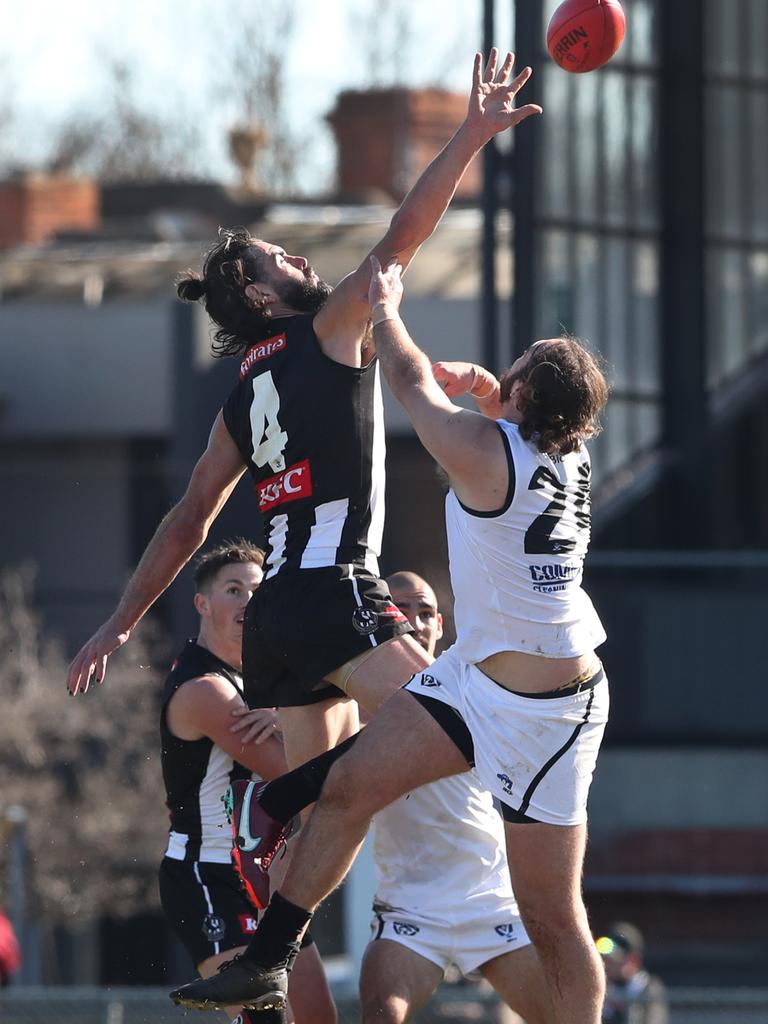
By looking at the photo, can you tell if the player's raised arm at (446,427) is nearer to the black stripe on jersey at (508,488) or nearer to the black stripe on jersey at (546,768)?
the black stripe on jersey at (508,488)

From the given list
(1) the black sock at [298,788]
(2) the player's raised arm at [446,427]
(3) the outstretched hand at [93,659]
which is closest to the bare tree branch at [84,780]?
(3) the outstretched hand at [93,659]

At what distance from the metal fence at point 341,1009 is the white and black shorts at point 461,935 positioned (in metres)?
3.58

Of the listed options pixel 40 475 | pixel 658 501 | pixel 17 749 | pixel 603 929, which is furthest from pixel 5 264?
pixel 603 929

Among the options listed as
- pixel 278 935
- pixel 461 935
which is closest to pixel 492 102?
pixel 278 935

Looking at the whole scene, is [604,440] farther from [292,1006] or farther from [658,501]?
[292,1006]

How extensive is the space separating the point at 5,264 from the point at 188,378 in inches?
212

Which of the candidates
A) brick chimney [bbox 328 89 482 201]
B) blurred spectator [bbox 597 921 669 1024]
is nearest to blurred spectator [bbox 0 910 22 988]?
blurred spectator [bbox 597 921 669 1024]

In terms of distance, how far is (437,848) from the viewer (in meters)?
6.86

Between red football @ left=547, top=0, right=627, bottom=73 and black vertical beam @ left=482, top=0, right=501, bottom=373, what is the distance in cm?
667

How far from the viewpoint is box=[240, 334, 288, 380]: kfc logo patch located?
614 centimetres

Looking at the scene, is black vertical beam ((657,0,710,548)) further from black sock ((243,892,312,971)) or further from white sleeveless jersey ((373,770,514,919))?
black sock ((243,892,312,971))

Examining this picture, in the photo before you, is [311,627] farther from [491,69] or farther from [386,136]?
[386,136]

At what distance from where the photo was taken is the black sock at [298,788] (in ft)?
18.8

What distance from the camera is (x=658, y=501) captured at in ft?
57.5
